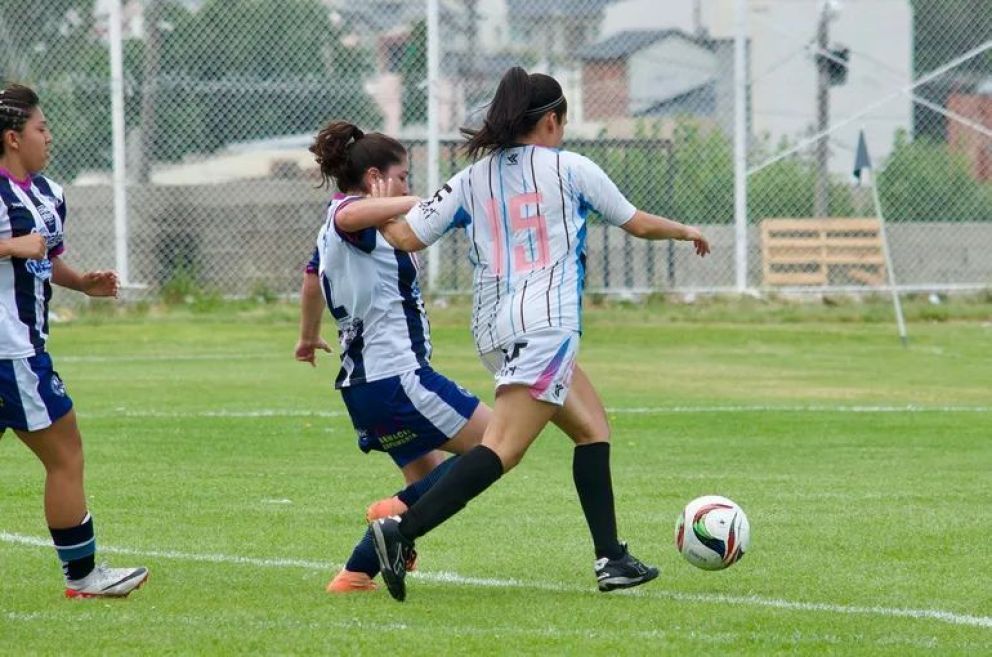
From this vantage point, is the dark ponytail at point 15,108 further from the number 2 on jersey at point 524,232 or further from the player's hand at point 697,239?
the player's hand at point 697,239

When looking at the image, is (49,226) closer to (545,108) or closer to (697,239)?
(545,108)

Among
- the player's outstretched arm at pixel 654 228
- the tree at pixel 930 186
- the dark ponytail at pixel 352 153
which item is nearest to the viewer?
the player's outstretched arm at pixel 654 228

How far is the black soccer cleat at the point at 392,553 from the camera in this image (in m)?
6.17

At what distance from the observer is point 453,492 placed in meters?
6.24

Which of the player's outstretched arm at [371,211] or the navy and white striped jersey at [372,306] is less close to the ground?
the player's outstretched arm at [371,211]

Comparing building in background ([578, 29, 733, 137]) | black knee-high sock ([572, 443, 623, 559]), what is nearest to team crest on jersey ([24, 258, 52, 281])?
black knee-high sock ([572, 443, 623, 559])

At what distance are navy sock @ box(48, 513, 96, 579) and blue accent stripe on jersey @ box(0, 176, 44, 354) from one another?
25.7 inches

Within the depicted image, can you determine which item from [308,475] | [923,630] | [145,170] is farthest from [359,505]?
[145,170]

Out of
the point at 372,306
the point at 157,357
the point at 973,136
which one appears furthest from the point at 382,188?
the point at 973,136

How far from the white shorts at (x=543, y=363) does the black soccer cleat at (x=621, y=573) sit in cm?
61

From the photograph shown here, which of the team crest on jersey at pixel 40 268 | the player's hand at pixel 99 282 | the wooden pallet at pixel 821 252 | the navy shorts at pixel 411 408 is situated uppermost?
the team crest on jersey at pixel 40 268

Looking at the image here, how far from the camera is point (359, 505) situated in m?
8.85

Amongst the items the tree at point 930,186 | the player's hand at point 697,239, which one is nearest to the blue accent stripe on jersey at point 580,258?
the player's hand at point 697,239

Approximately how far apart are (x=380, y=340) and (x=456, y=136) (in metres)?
15.3
